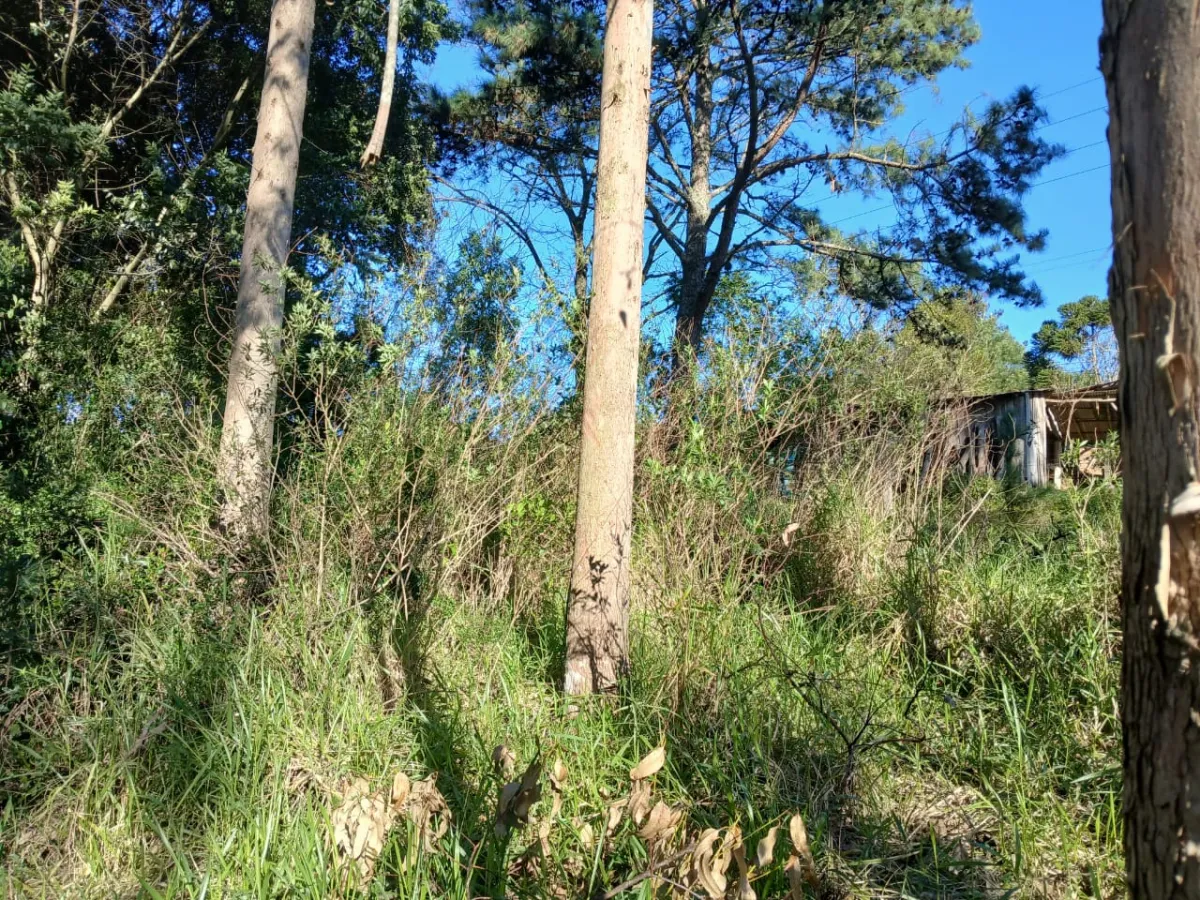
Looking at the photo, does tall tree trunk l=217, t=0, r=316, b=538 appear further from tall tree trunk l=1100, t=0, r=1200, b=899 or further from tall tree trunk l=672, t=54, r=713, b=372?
tall tree trunk l=672, t=54, r=713, b=372

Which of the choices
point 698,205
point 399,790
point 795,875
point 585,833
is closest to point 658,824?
point 795,875

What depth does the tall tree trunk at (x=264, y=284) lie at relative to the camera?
452 cm

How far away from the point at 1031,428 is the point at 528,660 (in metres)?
4.93

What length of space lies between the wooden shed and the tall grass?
0.51 m

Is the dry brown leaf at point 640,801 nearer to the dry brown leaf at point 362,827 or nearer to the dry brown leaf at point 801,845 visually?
the dry brown leaf at point 801,845

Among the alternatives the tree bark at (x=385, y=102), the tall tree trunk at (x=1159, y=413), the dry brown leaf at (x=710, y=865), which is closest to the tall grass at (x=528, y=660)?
the dry brown leaf at (x=710, y=865)

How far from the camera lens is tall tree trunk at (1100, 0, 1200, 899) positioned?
4.09ft

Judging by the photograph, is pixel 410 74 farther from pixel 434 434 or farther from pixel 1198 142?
pixel 1198 142

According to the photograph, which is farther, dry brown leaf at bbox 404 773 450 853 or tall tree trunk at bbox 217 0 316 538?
tall tree trunk at bbox 217 0 316 538

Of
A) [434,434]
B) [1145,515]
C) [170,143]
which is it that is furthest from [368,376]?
[170,143]

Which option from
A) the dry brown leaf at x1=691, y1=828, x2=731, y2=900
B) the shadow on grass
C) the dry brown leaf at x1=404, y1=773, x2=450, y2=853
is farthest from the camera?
the shadow on grass

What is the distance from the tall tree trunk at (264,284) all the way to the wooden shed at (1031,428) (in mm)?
4246

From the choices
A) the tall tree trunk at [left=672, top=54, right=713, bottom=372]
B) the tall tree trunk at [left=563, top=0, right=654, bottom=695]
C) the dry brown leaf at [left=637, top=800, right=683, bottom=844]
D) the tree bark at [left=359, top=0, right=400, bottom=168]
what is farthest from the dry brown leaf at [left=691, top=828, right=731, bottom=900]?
the tall tree trunk at [left=672, top=54, right=713, bottom=372]

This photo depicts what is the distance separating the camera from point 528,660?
414 cm
